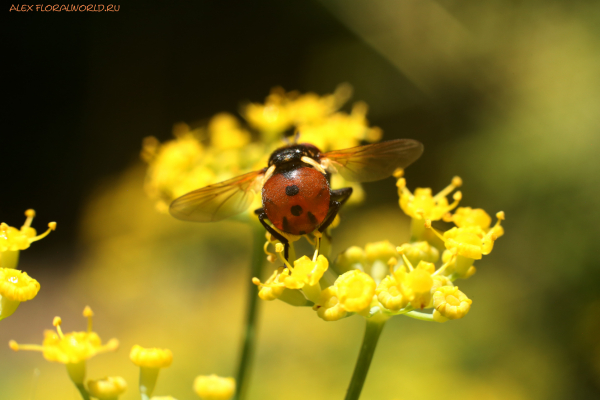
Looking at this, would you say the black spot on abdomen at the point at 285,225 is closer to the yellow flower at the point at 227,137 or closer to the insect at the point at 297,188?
the insect at the point at 297,188

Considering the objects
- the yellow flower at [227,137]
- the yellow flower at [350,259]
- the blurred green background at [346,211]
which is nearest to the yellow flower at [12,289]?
the yellow flower at [350,259]

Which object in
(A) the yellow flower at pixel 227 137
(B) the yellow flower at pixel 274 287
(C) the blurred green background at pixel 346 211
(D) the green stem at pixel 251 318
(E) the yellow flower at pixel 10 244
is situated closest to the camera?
(B) the yellow flower at pixel 274 287

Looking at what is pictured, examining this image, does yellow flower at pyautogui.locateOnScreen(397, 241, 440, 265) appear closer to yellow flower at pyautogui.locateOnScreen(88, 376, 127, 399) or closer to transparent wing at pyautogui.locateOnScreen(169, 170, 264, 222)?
transparent wing at pyautogui.locateOnScreen(169, 170, 264, 222)

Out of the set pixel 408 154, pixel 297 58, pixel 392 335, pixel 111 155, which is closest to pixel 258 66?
pixel 297 58

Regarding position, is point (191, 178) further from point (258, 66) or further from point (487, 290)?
point (258, 66)

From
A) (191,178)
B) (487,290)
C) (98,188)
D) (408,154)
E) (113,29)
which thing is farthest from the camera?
(98,188)

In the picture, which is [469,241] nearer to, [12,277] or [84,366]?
[84,366]

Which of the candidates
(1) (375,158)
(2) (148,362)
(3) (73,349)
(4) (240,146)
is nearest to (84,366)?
(3) (73,349)
